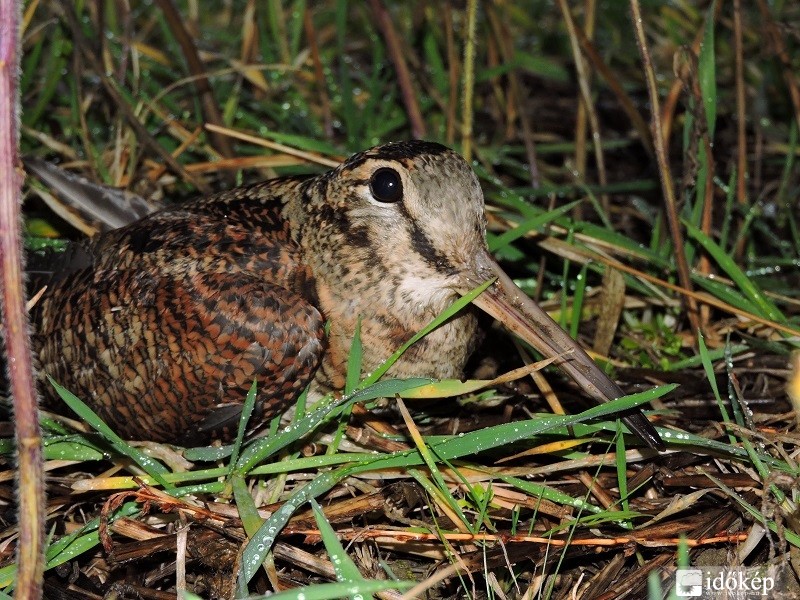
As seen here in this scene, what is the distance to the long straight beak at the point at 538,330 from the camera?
3152 millimetres

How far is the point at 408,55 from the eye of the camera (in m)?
5.02

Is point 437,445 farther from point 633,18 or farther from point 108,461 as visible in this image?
point 633,18

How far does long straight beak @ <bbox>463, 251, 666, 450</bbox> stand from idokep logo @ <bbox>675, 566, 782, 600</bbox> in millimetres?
445

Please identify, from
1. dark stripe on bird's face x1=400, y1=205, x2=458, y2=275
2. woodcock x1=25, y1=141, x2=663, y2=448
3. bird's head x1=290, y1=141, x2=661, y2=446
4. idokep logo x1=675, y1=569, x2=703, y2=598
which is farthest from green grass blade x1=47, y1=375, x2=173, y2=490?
idokep logo x1=675, y1=569, x2=703, y2=598

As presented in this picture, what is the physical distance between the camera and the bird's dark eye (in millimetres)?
3104

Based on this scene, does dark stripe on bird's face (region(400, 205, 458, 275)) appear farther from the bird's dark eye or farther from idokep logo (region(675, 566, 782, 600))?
idokep logo (region(675, 566, 782, 600))

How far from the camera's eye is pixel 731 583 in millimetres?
2848

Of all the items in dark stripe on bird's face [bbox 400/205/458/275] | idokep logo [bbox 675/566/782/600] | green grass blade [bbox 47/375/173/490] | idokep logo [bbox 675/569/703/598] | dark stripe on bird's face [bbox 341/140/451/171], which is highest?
dark stripe on bird's face [bbox 341/140/451/171]

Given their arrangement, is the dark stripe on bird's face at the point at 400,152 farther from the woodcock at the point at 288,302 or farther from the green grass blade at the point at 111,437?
the green grass blade at the point at 111,437

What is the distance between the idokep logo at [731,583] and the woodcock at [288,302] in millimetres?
419

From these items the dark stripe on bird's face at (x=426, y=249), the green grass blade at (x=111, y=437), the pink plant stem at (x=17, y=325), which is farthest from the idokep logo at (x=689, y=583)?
the pink plant stem at (x=17, y=325)

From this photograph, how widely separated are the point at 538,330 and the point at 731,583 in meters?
0.88

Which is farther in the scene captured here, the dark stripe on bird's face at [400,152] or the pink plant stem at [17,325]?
the dark stripe on bird's face at [400,152]

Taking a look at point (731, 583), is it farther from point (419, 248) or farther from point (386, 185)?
point (386, 185)
